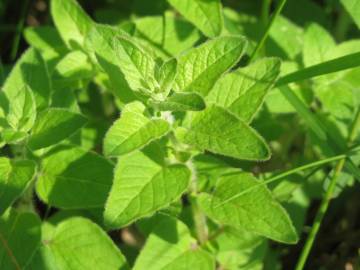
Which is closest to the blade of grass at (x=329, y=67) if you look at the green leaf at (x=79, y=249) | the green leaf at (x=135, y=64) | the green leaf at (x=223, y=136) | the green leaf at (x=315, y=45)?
the green leaf at (x=315, y=45)

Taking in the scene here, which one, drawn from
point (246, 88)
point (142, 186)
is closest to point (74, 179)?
point (142, 186)

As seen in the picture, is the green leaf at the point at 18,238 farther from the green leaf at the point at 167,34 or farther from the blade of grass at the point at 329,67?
the blade of grass at the point at 329,67

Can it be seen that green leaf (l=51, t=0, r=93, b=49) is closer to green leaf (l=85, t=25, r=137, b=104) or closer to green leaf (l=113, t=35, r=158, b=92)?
green leaf (l=85, t=25, r=137, b=104)

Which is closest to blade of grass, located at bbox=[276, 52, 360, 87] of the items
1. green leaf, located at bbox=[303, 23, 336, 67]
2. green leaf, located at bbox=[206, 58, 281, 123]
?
green leaf, located at bbox=[206, 58, 281, 123]

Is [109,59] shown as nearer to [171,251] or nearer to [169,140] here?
[169,140]

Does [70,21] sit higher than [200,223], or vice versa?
[70,21]

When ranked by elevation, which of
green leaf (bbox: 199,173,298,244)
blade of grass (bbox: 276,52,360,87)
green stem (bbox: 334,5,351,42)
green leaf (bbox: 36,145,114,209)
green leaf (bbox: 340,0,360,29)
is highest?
green leaf (bbox: 340,0,360,29)
